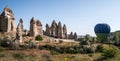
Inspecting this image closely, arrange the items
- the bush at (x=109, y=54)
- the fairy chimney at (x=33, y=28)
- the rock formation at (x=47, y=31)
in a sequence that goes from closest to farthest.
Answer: the bush at (x=109, y=54), the fairy chimney at (x=33, y=28), the rock formation at (x=47, y=31)

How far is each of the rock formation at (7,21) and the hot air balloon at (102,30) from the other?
22.8 meters

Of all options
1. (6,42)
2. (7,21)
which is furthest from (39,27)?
(6,42)

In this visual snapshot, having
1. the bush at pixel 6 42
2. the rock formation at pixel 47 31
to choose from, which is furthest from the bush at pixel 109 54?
the rock formation at pixel 47 31

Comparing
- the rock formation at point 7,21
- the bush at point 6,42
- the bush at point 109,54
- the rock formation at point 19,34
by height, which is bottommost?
the bush at point 109,54

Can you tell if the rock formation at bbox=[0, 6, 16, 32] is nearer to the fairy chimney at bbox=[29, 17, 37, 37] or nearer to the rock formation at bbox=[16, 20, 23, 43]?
the rock formation at bbox=[16, 20, 23, 43]

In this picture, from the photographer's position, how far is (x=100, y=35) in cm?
4800

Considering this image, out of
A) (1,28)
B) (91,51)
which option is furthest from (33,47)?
(1,28)

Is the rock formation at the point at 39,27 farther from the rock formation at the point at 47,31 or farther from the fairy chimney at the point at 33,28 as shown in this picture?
the rock formation at the point at 47,31

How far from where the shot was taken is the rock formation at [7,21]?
59.2 meters

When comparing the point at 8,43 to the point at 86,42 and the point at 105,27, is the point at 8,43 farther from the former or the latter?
Answer: the point at 105,27

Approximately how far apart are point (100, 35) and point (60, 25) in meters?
31.1

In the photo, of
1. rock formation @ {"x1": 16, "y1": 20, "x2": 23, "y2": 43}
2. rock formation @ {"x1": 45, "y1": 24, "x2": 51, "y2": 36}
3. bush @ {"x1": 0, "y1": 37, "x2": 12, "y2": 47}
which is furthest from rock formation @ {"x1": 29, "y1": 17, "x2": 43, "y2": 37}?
bush @ {"x1": 0, "y1": 37, "x2": 12, "y2": 47}

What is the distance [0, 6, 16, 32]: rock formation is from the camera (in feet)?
194

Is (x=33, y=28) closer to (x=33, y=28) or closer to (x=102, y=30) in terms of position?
(x=33, y=28)
